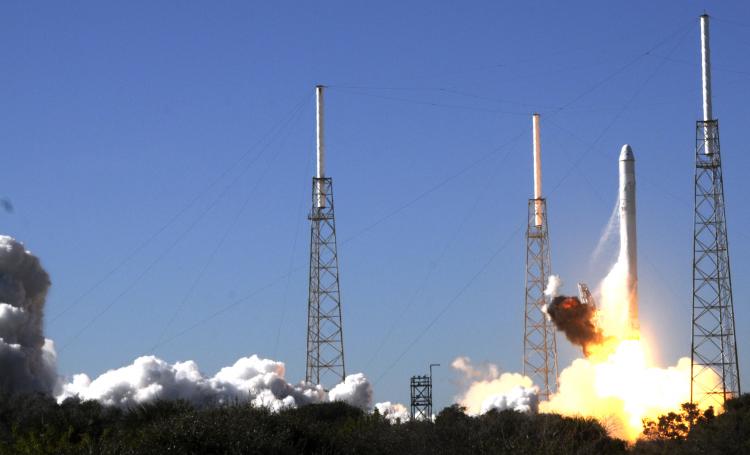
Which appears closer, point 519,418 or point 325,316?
point 519,418

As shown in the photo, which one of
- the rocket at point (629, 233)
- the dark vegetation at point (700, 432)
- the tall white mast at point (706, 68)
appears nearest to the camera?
the dark vegetation at point (700, 432)

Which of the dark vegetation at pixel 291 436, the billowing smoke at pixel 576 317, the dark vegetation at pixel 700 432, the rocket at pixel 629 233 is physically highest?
the rocket at pixel 629 233

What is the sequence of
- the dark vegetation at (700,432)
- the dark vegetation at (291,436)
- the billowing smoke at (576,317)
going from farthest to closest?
the billowing smoke at (576,317), the dark vegetation at (700,432), the dark vegetation at (291,436)

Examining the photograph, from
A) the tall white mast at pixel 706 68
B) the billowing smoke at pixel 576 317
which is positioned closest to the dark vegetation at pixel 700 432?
the billowing smoke at pixel 576 317

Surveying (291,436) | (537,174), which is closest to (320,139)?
(537,174)

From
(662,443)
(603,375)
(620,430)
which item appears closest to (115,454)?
(662,443)

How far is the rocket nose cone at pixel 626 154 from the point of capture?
84.6 m

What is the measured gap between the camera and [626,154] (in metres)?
84.7

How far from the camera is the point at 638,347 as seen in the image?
8531 centimetres

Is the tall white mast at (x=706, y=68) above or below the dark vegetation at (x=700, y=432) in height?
above

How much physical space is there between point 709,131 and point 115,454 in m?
48.7

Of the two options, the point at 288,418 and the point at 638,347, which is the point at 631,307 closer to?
the point at 638,347

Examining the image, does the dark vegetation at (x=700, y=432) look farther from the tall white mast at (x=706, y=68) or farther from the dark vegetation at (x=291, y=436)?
the tall white mast at (x=706, y=68)

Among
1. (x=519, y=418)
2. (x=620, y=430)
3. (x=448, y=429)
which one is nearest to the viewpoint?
(x=448, y=429)
